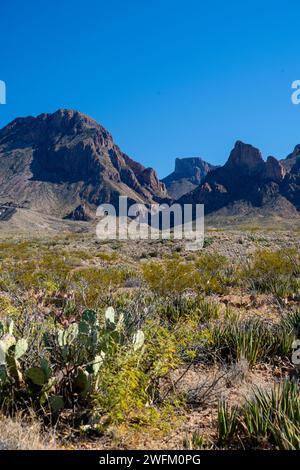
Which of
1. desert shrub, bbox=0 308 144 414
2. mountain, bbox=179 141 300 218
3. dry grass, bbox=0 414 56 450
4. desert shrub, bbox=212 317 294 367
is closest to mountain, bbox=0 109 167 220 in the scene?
mountain, bbox=179 141 300 218

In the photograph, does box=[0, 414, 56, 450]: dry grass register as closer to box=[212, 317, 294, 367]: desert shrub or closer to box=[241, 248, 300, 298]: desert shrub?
box=[212, 317, 294, 367]: desert shrub

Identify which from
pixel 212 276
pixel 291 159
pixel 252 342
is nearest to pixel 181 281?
pixel 212 276

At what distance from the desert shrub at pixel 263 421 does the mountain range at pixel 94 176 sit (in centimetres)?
9339

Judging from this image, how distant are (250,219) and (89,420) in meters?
87.4

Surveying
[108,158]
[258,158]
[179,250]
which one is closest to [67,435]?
[179,250]

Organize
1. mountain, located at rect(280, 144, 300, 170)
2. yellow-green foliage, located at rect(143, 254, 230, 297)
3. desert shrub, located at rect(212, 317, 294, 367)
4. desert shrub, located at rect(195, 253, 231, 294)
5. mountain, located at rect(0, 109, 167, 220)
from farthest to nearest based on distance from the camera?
1. mountain, located at rect(0, 109, 167, 220)
2. mountain, located at rect(280, 144, 300, 170)
3. desert shrub, located at rect(195, 253, 231, 294)
4. yellow-green foliage, located at rect(143, 254, 230, 297)
5. desert shrub, located at rect(212, 317, 294, 367)

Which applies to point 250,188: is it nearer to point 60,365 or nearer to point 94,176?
point 94,176

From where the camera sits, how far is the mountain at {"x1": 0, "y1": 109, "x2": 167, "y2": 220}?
135 metres

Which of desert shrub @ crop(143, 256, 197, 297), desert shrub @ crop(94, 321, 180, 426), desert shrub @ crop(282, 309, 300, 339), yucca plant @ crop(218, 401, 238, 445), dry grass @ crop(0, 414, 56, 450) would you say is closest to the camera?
dry grass @ crop(0, 414, 56, 450)

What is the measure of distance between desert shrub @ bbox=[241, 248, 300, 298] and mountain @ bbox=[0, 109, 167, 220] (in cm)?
10843

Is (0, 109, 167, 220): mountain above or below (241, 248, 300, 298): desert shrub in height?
above

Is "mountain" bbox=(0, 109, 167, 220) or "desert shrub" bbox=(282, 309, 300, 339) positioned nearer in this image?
"desert shrub" bbox=(282, 309, 300, 339)

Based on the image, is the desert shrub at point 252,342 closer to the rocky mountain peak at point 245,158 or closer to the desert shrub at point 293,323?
the desert shrub at point 293,323

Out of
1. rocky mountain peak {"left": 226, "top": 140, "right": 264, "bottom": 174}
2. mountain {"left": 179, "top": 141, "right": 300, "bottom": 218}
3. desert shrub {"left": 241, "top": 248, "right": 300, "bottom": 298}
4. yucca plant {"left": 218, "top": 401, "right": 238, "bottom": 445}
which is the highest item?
rocky mountain peak {"left": 226, "top": 140, "right": 264, "bottom": 174}
